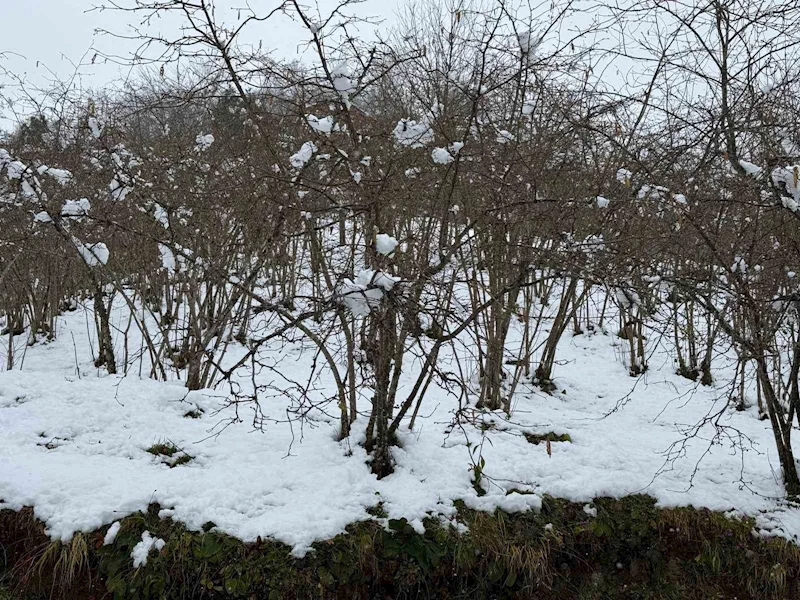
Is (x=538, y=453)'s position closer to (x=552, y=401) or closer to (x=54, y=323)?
(x=552, y=401)

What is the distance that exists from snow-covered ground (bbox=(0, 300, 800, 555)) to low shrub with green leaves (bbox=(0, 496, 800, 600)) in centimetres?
9

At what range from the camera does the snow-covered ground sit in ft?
10.4

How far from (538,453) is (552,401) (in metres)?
2.32

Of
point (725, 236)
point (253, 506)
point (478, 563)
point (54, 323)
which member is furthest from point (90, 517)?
point (54, 323)

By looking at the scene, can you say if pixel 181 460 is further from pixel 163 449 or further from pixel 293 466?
pixel 293 466

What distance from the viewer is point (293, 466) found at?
11.8 feet

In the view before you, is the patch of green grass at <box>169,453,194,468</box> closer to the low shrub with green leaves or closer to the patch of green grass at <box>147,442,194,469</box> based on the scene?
the patch of green grass at <box>147,442,194,469</box>

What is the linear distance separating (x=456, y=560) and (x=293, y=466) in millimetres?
1199

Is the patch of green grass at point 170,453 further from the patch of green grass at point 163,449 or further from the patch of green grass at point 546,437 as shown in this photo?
the patch of green grass at point 546,437

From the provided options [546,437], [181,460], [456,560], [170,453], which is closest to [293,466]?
[181,460]

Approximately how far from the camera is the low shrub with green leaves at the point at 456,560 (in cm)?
293

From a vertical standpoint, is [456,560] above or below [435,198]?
below

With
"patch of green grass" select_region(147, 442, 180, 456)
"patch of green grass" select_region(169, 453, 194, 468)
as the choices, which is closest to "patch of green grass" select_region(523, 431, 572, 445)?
"patch of green grass" select_region(169, 453, 194, 468)

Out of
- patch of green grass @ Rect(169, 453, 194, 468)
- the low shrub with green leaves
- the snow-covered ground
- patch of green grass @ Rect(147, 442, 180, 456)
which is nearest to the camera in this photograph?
the low shrub with green leaves
